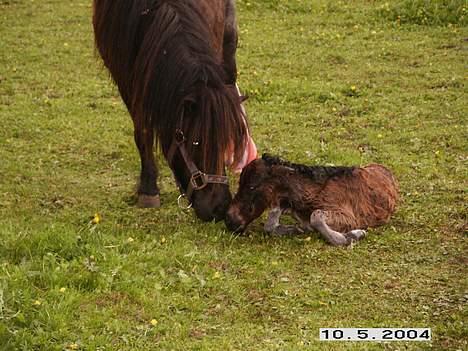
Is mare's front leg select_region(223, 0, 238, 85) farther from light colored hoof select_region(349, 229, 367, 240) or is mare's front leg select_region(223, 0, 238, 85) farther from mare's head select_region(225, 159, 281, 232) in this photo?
light colored hoof select_region(349, 229, 367, 240)

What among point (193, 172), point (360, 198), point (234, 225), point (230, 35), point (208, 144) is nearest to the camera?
point (208, 144)

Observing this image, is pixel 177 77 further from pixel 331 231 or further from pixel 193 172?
pixel 331 231

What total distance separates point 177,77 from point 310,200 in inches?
49.0

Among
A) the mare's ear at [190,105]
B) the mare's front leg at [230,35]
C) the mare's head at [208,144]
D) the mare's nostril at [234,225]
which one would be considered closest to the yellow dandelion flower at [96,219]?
the mare's head at [208,144]

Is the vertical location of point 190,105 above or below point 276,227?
above

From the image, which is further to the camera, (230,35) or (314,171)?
(230,35)

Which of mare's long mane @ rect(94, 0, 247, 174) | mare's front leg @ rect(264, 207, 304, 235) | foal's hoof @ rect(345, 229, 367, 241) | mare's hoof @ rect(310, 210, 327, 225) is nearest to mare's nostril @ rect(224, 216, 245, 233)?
mare's front leg @ rect(264, 207, 304, 235)

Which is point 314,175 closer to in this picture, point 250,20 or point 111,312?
point 111,312

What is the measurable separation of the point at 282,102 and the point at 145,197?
10.6ft

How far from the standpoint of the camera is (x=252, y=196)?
5.51 m

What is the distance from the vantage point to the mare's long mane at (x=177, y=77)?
5121 mm

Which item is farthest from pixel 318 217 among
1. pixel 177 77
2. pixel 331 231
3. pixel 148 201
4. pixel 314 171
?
pixel 148 201

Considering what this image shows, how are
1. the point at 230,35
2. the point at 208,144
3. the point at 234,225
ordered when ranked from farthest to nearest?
1. the point at 230,35
2. the point at 234,225
3. the point at 208,144

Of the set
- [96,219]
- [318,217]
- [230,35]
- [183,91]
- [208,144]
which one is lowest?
[96,219]
